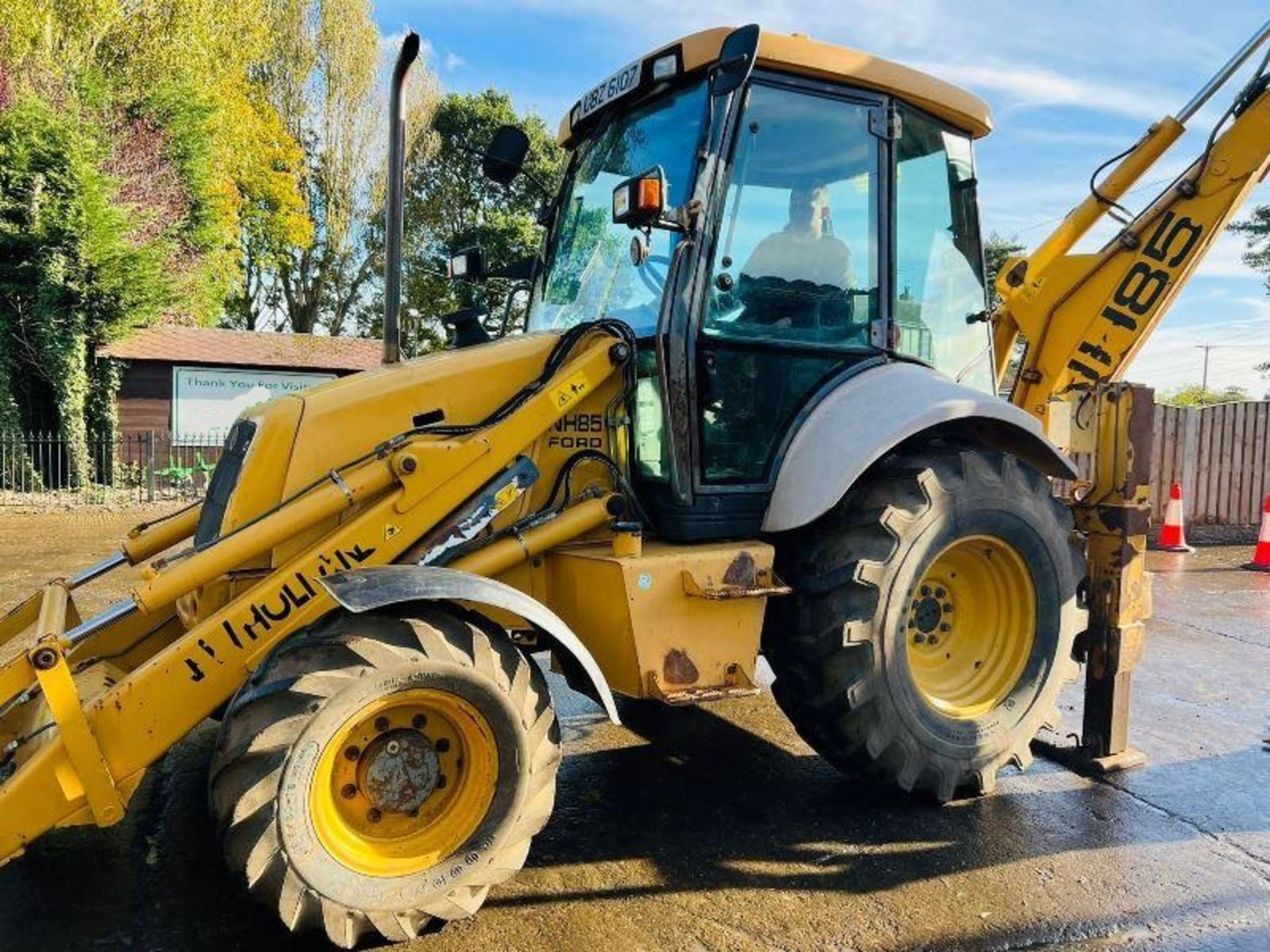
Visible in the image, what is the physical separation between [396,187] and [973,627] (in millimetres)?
3045

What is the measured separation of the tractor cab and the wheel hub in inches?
51.9

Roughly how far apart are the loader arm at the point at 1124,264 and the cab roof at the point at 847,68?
1431 mm

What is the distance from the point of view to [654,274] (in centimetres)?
391

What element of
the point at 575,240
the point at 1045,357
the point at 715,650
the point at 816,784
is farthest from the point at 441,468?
the point at 1045,357

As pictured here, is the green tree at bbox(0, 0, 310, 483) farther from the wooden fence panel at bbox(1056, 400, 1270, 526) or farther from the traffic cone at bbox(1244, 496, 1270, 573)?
the traffic cone at bbox(1244, 496, 1270, 573)

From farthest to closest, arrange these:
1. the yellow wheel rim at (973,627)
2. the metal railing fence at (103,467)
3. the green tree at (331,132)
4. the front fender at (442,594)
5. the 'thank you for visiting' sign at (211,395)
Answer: the green tree at (331,132) → the 'thank you for visiting' sign at (211,395) → the metal railing fence at (103,467) → the yellow wheel rim at (973,627) → the front fender at (442,594)

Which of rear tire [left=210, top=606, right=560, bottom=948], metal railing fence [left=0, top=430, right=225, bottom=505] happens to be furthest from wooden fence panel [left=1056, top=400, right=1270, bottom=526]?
metal railing fence [left=0, top=430, right=225, bottom=505]

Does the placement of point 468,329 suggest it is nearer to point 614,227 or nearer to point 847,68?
point 614,227

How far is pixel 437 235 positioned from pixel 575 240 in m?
24.2

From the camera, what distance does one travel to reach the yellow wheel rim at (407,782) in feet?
9.50

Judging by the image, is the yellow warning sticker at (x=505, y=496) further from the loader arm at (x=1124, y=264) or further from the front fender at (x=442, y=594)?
the loader arm at (x=1124, y=264)

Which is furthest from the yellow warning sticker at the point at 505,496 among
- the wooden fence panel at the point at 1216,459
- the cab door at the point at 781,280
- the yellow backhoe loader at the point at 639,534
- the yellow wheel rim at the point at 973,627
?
the wooden fence panel at the point at 1216,459

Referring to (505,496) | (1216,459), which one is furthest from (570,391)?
(1216,459)

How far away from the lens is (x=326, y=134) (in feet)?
87.3
